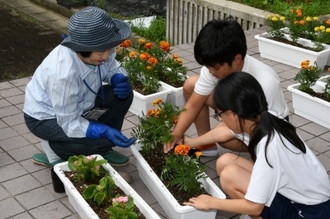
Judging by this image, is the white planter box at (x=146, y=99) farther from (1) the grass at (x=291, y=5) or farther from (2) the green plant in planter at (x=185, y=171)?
(1) the grass at (x=291, y=5)

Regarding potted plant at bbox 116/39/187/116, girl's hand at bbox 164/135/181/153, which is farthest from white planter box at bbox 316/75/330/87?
girl's hand at bbox 164/135/181/153

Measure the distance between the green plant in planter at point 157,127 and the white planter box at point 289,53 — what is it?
224 cm

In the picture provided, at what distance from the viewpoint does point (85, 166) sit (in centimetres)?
321

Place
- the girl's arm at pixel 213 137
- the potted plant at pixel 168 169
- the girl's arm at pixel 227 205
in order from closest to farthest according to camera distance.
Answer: the girl's arm at pixel 227 205 → the potted plant at pixel 168 169 → the girl's arm at pixel 213 137

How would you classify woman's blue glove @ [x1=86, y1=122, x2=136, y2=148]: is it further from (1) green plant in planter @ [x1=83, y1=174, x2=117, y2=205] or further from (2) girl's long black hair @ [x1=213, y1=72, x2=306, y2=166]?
(2) girl's long black hair @ [x1=213, y1=72, x2=306, y2=166]

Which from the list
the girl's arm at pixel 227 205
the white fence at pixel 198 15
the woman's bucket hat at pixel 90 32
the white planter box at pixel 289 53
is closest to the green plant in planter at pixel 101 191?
the girl's arm at pixel 227 205

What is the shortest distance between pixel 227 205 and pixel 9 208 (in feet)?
4.81

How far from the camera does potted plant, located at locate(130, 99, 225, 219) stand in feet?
10.0

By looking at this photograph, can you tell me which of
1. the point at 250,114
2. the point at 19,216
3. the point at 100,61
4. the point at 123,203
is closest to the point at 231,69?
the point at 250,114

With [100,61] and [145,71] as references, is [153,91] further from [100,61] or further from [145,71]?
[100,61]

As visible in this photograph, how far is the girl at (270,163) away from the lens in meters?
2.60

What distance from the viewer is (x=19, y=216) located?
3291mm

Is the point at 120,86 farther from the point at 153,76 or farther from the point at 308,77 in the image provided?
the point at 308,77

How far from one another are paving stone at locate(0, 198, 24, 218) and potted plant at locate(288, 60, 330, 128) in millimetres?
2459
